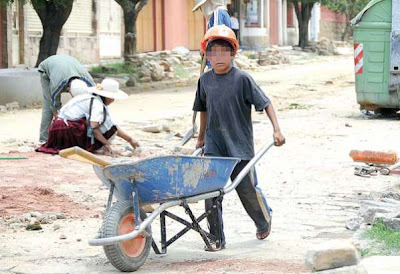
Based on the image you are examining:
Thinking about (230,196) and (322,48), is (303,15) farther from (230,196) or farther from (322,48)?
(230,196)

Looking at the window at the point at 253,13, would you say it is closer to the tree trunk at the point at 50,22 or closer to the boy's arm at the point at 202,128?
the tree trunk at the point at 50,22

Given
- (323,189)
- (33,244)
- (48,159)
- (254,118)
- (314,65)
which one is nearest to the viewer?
(33,244)

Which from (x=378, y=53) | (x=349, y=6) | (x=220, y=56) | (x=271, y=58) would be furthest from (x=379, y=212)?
(x=349, y=6)

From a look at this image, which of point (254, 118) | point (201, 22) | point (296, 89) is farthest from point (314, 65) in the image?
point (254, 118)

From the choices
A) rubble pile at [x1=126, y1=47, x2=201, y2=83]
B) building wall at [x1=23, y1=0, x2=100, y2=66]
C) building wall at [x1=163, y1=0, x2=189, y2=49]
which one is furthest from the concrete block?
building wall at [x1=163, y1=0, x2=189, y2=49]

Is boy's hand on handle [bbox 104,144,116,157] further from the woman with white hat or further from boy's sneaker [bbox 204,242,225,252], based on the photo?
boy's sneaker [bbox 204,242,225,252]

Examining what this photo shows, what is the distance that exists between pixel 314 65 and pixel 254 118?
1931 centimetres

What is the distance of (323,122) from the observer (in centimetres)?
1502

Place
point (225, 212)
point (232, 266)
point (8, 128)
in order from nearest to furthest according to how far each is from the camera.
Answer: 1. point (232, 266)
2. point (225, 212)
3. point (8, 128)

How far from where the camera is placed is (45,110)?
12.1 m

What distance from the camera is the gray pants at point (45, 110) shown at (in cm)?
1205

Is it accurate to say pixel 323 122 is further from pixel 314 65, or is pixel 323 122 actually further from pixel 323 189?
pixel 314 65

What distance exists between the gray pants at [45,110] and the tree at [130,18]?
40.7 ft

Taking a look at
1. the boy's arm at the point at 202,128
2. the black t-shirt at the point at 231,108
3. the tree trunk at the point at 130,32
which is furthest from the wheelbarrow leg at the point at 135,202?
the tree trunk at the point at 130,32
